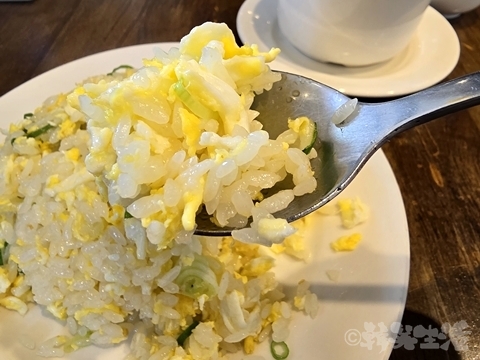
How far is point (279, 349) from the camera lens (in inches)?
46.4

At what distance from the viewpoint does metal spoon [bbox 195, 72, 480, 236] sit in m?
0.99

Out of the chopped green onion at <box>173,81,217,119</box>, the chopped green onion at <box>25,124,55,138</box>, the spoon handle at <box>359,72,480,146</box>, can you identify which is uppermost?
the chopped green onion at <box>173,81,217,119</box>

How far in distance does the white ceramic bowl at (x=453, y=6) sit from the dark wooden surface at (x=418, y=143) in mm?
74

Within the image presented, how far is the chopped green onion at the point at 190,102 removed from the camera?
0.98 meters

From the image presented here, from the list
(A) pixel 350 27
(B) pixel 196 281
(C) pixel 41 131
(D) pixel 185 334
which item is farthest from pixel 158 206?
(A) pixel 350 27

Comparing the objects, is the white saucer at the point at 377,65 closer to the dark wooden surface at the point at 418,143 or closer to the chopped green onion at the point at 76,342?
the dark wooden surface at the point at 418,143

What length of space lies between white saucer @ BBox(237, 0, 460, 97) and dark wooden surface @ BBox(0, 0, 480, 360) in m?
0.19

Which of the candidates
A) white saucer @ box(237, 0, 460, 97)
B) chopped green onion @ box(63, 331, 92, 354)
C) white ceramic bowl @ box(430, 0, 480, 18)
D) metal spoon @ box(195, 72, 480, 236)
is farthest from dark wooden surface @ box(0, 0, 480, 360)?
chopped green onion @ box(63, 331, 92, 354)

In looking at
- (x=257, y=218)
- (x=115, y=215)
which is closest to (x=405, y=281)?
(x=257, y=218)

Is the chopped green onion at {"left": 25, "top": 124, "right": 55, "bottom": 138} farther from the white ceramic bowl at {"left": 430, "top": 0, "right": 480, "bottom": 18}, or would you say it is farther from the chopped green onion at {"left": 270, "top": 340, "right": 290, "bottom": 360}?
the white ceramic bowl at {"left": 430, "top": 0, "right": 480, "bottom": 18}

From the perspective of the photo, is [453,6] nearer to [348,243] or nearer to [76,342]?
[348,243]

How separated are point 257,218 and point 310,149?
0.27 m

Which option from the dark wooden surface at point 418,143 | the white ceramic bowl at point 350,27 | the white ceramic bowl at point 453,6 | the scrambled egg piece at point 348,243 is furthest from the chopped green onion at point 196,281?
the white ceramic bowl at point 453,6

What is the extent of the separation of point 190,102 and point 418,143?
1198mm
